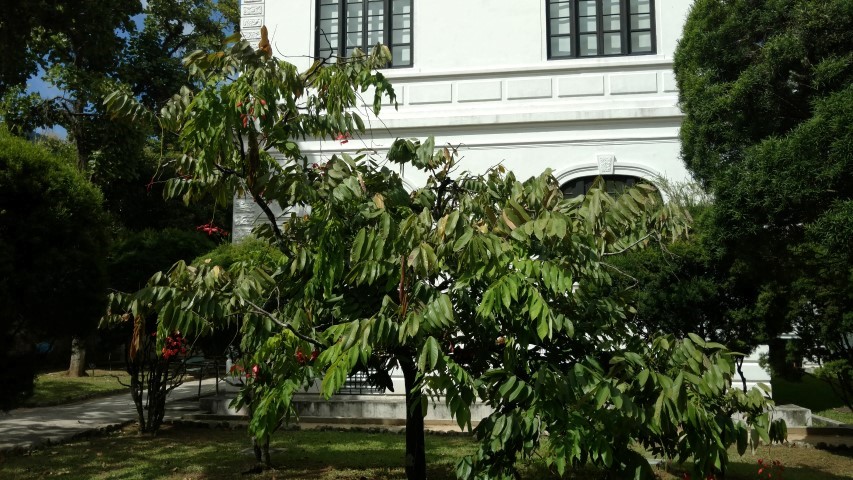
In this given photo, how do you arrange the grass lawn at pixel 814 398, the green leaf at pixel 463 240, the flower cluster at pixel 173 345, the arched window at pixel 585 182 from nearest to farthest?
the green leaf at pixel 463 240, the flower cluster at pixel 173 345, the arched window at pixel 585 182, the grass lawn at pixel 814 398

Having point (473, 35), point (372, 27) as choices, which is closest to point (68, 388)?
point (372, 27)

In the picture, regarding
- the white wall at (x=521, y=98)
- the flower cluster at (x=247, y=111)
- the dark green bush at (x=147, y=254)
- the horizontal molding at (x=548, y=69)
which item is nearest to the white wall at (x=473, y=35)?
the white wall at (x=521, y=98)

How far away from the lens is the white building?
44.3ft

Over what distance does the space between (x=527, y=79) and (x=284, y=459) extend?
27.5ft

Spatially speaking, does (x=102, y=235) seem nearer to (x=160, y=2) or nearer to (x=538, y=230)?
(x=538, y=230)

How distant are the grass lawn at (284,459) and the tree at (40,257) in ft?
5.19

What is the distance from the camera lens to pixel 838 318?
29.7 feet

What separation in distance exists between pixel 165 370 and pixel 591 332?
27.9 feet

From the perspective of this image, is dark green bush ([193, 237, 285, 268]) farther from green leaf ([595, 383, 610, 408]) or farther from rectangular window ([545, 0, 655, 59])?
rectangular window ([545, 0, 655, 59])

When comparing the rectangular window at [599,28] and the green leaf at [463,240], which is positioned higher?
the rectangular window at [599,28]

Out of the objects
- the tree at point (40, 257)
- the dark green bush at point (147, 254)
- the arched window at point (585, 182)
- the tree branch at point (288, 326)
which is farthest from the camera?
the arched window at point (585, 182)

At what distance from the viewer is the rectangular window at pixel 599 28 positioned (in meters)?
13.9

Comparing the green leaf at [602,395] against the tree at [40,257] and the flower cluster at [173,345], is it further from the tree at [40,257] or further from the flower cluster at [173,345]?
the flower cluster at [173,345]

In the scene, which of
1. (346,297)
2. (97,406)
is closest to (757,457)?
(346,297)
